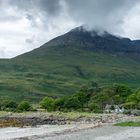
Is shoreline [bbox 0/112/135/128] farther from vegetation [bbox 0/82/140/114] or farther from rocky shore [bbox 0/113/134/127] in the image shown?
vegetation [bbox 0/82/140/114]

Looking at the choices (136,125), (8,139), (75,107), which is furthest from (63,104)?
(8,139)

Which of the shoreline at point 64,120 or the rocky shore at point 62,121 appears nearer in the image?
the shoreline at point 64,120

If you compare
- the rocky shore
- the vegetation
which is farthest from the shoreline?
the vegetation

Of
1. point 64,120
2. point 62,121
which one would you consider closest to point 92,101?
point 64,120

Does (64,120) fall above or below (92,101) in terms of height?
below

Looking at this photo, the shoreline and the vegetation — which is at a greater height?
the vegetation

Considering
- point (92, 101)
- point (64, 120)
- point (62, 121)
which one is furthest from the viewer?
point (92, 101)

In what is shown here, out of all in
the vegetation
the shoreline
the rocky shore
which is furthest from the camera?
the vegetation

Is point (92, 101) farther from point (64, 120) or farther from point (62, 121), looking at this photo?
point (62, 121)

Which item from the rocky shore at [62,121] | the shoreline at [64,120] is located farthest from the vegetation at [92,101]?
the rocky shore at [62,121]

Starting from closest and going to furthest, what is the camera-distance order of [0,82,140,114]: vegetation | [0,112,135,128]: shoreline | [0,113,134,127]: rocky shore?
1. [0,112,135,128]: shoreline
2. [0,113,134,127]: rocky shore
3. [0,82,140,114]: vegetation

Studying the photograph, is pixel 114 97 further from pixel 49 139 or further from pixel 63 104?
pixel 49 139

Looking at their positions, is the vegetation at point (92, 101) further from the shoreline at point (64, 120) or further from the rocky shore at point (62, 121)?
the rocky shore at point (62, 121)

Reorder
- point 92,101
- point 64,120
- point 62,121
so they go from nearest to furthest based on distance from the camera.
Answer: point 62,121
point 64,120
point 92,101
